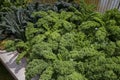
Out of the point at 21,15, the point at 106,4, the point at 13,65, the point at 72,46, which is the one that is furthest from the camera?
the point at 106,4

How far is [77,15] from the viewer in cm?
295

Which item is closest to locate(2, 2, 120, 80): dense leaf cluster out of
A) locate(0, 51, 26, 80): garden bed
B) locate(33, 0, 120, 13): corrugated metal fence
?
locate(0, 51, 26, 80): garden bed

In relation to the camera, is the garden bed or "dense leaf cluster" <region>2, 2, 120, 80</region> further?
the garden bed

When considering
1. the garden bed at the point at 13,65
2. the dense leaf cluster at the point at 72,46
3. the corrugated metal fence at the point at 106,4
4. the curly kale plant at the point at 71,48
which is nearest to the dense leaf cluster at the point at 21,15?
the dense leaf cluster at the point at 72,46

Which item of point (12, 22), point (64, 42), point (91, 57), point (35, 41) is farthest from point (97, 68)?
point (12, 22)

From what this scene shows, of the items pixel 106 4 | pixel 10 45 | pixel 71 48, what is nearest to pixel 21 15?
pixel 10 45

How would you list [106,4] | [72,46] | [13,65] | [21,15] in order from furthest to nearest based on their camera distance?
1. [106,4]
2. [21,15]
3. [13,65]
4. [72,46]

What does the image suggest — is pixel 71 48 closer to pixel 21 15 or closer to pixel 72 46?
pixel 72 46

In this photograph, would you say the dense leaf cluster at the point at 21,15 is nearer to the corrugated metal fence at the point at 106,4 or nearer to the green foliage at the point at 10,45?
the green foliage at the point at 10,45

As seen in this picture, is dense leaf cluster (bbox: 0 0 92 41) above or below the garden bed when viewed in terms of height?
above

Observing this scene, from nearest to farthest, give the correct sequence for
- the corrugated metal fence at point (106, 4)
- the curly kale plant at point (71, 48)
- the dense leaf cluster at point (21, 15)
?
the curly kale plant at point (71, 48), the dense leaf cluster at point (21, 15), the corrugated metal fence at point (106, 4)

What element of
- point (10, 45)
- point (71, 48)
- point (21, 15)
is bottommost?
point (10, 45)

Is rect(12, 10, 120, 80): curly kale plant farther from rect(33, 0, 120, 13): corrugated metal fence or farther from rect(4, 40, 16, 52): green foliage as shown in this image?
rect(33, 0, 120, 13): corrugated metal fence

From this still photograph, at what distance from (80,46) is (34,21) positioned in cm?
87
